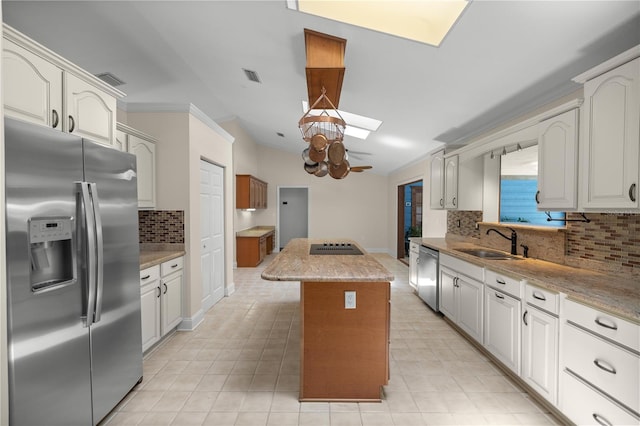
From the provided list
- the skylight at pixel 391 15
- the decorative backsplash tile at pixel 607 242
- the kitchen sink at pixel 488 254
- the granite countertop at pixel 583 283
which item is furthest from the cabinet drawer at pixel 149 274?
the decorative backsplash tile at pixel 607 242

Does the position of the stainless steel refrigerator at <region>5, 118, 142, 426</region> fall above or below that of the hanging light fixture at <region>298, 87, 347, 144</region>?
below

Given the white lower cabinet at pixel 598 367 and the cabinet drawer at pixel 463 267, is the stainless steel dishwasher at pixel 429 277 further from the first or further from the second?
the white lower cabinet at pixel 598 367

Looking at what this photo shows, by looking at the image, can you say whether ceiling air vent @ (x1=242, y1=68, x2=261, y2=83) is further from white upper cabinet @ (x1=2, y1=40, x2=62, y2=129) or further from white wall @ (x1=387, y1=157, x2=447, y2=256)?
white wall @ (x1=387, y1=157, x2=447, y2=256)

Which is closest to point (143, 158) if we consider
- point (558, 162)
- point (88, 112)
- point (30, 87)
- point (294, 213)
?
point (88, 112)

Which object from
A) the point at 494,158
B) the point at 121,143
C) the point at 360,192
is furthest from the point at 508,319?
the point at 360,192

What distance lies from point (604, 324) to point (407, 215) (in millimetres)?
6514

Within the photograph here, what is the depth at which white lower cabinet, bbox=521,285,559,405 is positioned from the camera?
1.81 m

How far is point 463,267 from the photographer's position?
293 cm

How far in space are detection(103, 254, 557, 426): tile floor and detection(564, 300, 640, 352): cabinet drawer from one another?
0.75 m

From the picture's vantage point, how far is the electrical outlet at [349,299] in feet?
6.66

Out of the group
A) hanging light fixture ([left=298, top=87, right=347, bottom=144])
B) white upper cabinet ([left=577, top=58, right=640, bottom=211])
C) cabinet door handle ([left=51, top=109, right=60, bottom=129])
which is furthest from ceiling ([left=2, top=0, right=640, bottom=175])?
cabinet door handle ([left=51, top=109, right=60, bottom=129])

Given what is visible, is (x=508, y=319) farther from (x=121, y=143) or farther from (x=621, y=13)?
(x=121, y=143)

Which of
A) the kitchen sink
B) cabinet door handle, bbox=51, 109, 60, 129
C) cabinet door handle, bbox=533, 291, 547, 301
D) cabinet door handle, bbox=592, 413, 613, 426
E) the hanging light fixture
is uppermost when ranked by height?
the hanging light fixture

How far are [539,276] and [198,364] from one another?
9.12 ft
